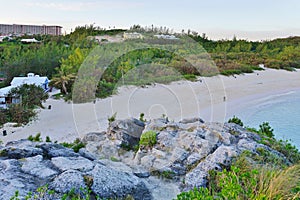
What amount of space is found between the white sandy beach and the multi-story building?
65.5ft

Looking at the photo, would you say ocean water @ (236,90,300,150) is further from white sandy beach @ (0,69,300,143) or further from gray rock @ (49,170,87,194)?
gray rock @ (49,170,87,194)

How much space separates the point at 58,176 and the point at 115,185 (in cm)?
65

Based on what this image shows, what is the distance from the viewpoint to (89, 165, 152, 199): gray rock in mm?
3555

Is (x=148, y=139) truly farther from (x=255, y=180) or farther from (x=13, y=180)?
(x=255, y=180)

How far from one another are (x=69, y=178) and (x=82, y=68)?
787cm

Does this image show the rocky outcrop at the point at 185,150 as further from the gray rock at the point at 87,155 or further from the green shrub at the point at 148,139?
the gray rock at the point at 87,155

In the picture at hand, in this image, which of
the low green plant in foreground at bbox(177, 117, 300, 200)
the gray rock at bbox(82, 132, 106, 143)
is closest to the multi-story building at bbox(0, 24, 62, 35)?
the gray rock at bbox(82, 132, 106, 143)

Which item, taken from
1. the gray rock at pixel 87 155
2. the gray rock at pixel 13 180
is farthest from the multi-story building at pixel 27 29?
the gray rock at pixel 13 180

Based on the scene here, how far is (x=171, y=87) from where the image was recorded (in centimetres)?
1227

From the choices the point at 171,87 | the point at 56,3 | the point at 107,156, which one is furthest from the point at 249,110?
the point at 56,3

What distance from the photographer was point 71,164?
4.01 metres

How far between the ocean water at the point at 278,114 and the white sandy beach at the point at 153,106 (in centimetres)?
38

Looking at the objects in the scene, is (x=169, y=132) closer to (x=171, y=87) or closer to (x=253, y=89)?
(x=171, y=87)

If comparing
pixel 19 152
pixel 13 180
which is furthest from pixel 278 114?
pixel 13 180
